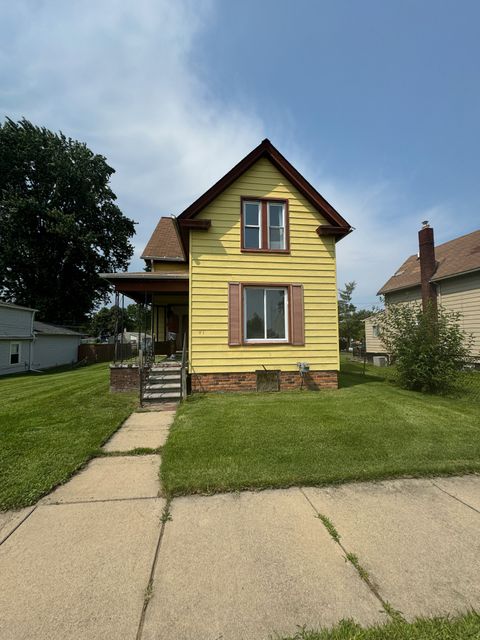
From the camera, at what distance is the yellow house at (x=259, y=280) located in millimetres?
9180

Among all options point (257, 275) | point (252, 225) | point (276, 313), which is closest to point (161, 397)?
point (276, 313)

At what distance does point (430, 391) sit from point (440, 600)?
27.9 feet

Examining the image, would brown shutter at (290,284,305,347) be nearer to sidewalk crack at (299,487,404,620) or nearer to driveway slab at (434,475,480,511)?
driveway slab at (434,475,480,511)

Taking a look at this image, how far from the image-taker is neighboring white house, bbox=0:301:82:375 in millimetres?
21422

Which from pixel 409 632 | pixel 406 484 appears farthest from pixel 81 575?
pixel 406 484

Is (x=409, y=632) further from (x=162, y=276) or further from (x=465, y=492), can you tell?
(x=162, y=276)

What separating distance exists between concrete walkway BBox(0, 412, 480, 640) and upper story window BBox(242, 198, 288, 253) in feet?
24.4

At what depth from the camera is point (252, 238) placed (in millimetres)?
9672

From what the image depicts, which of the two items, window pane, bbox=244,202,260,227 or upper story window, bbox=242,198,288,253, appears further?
window pane, bbox=244,202,260,227

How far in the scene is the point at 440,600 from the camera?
2084 mm

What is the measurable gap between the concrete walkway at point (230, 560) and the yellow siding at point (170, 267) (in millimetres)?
11010

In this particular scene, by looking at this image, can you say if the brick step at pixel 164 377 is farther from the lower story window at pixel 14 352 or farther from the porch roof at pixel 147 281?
the lower story window at pixel 14 352

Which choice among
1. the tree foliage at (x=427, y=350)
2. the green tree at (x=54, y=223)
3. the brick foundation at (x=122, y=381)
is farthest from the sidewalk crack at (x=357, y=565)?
the green tree at (x=54, y=223)

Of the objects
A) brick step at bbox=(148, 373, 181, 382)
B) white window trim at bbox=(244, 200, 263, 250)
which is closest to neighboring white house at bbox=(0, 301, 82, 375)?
brick step at bbox=(148, 373, 181, 382)
